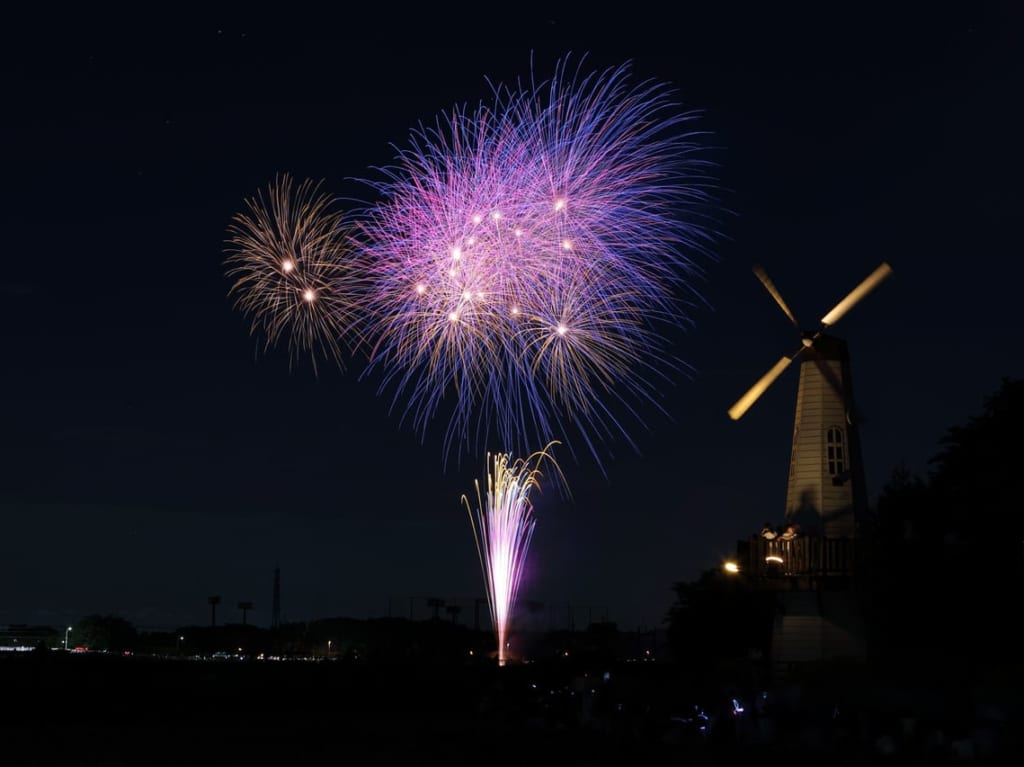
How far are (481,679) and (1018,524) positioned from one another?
21052mm

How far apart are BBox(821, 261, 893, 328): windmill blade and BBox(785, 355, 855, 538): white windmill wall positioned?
11.3 feet

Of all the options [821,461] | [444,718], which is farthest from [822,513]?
[444,718]

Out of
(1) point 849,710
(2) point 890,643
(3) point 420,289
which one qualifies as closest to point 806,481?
(2) point 890,643

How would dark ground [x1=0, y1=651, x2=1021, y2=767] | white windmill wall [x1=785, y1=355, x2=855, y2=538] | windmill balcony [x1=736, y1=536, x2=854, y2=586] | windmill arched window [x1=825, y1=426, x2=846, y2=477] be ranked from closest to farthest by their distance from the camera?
1. dark ground [x1=0, y1=651, x2=1021, y2=767]
2. windmill balcony [x1=736, y1=536, x2=854, y2=586]
3. white windmill wall [x1=785, y1=355, x2=855, y2=538]
4. windmill arched window [x1=825, y1=426, x2=846, y2=477]

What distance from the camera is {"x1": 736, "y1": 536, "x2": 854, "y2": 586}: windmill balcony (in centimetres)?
5125

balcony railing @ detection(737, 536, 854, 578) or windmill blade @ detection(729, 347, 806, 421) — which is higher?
windmill blade @ detection(729, 347, 806, 421)

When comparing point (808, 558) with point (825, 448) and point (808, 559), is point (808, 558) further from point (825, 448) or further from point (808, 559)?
point (825, 448)

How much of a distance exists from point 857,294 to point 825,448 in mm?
8151

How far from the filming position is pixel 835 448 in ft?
173

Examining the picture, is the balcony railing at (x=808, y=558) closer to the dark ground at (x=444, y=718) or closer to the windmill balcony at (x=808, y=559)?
the windmill balcony at (x=808, y=559)

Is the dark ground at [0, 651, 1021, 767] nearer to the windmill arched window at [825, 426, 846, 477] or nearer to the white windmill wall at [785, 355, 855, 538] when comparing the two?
the white windmill wall at [785, 355, 855, 538]

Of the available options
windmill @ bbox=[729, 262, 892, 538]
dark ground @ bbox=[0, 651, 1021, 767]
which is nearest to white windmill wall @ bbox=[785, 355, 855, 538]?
windmill @ bbox=[729, 262, 892, 538]

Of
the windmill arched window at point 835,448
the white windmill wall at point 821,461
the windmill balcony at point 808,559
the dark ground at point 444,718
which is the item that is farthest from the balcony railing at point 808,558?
the dark ground at point 444,718

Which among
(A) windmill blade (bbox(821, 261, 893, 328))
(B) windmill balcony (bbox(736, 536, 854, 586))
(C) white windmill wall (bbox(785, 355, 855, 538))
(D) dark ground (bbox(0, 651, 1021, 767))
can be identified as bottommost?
(D) dark ground (bbox(0, 651, 1021, 767))
